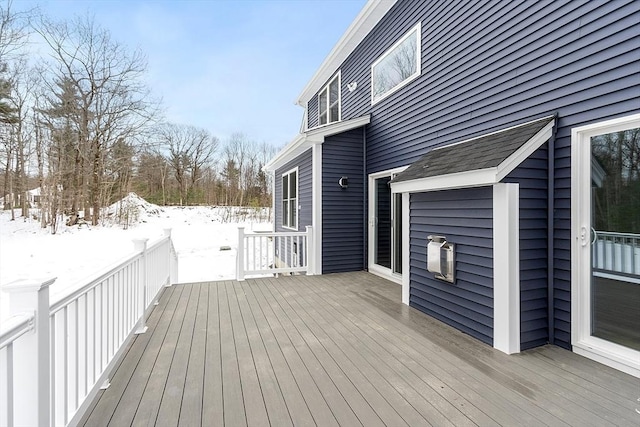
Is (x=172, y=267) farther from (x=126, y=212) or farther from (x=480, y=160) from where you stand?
(x=126, y=212)

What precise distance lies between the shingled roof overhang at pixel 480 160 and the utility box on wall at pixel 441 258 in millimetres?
621

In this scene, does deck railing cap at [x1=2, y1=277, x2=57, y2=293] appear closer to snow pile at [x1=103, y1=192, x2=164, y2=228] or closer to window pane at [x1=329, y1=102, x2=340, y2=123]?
window pane at [x1=329, y1=102, x2=340, y2=123]

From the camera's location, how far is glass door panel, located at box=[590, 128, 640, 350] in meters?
2.40

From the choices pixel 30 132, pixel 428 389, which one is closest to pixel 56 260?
pixel 30 132

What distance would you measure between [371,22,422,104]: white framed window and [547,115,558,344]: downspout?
9.13 feet

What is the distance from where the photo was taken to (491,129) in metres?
3.68

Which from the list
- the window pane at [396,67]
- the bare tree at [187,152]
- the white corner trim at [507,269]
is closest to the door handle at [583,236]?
the white corner trim at [507,269]

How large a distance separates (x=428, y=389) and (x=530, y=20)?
3675 mm

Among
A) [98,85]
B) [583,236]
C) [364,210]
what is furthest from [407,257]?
[98,85]

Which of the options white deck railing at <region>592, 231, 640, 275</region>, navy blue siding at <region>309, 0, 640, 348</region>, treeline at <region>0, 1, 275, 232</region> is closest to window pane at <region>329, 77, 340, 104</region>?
navy blue siding at <region>309, 0, 640, 348</region>

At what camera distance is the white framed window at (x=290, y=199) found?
313 inches

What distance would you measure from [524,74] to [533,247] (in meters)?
1.83

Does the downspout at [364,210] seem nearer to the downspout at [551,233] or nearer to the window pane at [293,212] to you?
the window pane at [293,212]

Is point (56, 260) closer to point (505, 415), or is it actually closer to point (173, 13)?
point (173, 13)
